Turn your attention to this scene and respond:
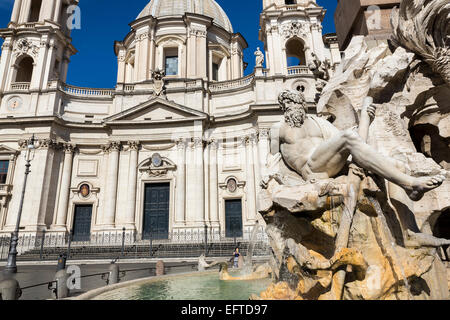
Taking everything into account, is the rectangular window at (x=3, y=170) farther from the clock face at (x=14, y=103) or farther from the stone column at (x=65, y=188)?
the clock face at (x=14, y=103)

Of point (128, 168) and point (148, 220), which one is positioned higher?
point (128, 168)

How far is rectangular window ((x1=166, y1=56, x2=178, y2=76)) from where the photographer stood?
2912 centimetres

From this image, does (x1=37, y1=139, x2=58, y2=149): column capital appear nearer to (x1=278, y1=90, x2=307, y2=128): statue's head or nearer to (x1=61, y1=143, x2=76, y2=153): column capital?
(x1=61, y1=143, x2=76, y2=153): column capital

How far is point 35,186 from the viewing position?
20.7m

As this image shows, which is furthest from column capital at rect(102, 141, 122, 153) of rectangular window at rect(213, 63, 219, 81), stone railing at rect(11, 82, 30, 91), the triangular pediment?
rectangular window at rect(213, 63, 219, 81)

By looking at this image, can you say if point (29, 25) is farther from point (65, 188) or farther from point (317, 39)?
point (317, 39)

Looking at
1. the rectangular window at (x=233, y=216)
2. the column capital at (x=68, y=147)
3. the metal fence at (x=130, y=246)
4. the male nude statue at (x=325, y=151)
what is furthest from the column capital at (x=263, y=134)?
the male nude statue at (x=325, y=151)

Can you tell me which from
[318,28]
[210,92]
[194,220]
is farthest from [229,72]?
[194,220]

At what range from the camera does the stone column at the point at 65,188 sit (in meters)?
21.4

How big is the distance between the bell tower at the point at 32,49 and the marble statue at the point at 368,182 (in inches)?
1010

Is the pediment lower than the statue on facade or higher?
lower

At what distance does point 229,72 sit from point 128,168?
15.3 metres

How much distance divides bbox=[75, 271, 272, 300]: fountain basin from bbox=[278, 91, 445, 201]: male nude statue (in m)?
2.51
